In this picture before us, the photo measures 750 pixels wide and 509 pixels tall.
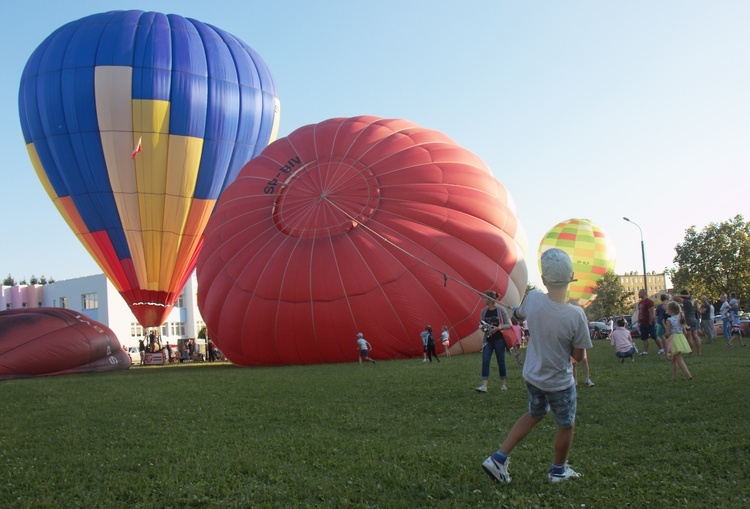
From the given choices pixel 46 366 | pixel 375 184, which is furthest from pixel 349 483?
pixel 46 366

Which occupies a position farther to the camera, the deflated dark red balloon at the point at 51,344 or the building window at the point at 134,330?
the building window at the point at 134,330

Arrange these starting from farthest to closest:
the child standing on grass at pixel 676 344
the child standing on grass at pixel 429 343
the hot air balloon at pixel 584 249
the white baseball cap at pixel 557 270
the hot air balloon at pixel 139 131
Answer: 1. the hot air balloon at pixel 584 249
2. the hot air balloon at pixel 139 131
3. the child standing on grass at pixel 429 343
4. the child standing on grass at pixel 676 344
5. the white baseball cap at pixel 557 270

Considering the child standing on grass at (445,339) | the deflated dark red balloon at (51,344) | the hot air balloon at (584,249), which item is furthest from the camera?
the hot air balloon at (584,249)

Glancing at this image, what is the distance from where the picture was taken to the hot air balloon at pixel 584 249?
39.4 m

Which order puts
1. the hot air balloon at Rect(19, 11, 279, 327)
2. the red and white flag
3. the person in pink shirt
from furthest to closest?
the red and white flag → the hot air balloon at Rect(19, 11, 279, 327) → the person in pink shirt

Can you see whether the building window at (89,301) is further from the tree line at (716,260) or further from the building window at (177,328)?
the tree line at (716,260)

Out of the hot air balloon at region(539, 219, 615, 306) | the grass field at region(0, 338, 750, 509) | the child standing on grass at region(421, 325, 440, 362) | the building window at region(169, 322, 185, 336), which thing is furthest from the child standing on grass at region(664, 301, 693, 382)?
the building window at region(169, 322, 185, 336)

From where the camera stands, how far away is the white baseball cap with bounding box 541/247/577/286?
482cm

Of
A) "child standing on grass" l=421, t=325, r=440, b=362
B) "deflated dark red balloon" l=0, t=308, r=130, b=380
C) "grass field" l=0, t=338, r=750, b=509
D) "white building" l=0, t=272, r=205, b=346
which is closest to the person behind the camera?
"grass field" l=0, t=338, r=750, b=509

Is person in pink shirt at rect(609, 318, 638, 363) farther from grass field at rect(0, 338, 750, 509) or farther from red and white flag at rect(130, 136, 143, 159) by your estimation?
red and white flag at rect(130, 136, 143, 159)

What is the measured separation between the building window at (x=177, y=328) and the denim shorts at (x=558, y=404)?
57.2 m

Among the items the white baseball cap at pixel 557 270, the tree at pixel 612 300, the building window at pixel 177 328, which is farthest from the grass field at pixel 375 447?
the building window at pixel 177 328

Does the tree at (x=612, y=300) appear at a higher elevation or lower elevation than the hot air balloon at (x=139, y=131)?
lower

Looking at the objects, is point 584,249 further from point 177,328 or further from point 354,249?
point 177,328
